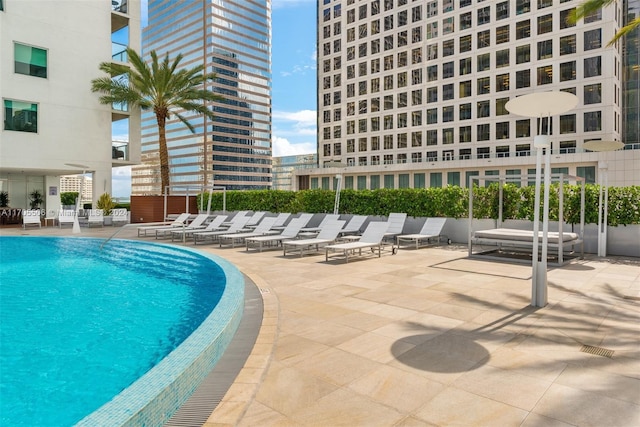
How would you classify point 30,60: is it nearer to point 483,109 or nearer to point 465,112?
point 465,112

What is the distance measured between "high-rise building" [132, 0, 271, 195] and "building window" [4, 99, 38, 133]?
81673 mm

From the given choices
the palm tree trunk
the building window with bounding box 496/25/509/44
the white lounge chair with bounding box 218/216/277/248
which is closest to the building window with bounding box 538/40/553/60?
the building window with bounding box 496/25/509/44

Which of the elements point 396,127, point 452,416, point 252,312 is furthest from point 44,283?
point 396,127

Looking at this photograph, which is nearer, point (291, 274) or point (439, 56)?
point (291, 274)

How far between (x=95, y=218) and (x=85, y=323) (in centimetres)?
1856

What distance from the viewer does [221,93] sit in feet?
377

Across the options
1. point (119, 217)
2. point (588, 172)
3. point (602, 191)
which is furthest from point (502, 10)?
point (119, 217)

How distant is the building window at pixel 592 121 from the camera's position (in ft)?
125

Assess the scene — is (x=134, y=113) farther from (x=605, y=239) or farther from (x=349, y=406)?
(x=349, y=406)

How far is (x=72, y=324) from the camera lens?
6027 mm

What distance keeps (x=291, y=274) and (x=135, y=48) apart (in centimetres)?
2527

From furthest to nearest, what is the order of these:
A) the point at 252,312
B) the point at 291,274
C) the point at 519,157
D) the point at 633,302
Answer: the point at 519,157, the point at 291,274, the point at 633,302, the point at 252,312

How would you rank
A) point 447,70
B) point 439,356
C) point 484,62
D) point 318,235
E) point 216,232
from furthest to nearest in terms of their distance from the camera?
1. point 447,70
2. point 484,62
3. point 216,232
4. point 318,235
5. point 439,356

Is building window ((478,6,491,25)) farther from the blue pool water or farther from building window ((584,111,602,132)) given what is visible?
the blue pool water
